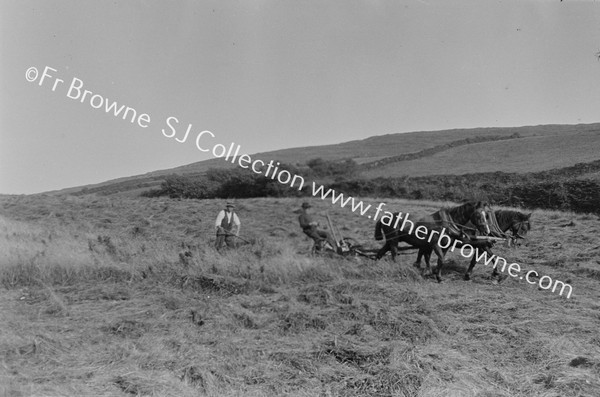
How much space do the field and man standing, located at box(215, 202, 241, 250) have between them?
409 mm

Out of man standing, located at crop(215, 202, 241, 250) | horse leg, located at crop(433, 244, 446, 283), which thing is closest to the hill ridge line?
man standing, located at crop(215, 202, 241, 250)

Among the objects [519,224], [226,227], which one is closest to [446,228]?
[519,224]

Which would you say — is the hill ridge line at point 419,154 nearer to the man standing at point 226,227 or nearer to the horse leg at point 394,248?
the man standing at point 226,227

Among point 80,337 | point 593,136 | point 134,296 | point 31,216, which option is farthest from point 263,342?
point 593,136

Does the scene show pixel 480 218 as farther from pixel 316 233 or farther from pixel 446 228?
pixel 316 233

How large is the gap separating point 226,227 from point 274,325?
5809 millimetres

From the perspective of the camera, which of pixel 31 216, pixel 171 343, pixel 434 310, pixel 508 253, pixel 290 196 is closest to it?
pixel 171 343

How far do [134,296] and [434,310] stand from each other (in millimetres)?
3883

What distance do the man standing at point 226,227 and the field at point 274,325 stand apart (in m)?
0.41

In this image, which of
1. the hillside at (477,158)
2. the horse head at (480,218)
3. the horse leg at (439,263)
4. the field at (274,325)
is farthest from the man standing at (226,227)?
the hillside at (477,158)

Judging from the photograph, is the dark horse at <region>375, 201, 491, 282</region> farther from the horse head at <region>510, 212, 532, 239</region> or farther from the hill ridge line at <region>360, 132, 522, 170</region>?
the hill ridge line at <region>360, 132, 522, 170</region>

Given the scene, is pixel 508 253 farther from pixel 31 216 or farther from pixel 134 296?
pixel 31 216

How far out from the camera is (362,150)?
54438 mm

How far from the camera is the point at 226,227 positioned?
1198 centimetres
